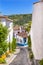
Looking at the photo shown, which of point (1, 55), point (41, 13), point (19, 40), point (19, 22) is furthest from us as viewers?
point (19, 22)

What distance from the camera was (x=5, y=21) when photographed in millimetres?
17094

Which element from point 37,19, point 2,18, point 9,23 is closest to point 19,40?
point 9,23

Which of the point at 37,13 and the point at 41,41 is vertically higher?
the point at 37,13

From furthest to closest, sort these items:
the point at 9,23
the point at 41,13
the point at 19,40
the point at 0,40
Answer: the point at 19,40, the point at 9,23, the point at 0,40, the point at 41,13

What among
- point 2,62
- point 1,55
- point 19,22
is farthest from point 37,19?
point 19,22

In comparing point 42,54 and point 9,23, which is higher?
point 9,23

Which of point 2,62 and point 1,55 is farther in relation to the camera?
point 1,55

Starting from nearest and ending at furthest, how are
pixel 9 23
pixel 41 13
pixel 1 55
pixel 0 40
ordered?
pixel 41 13 → pixel 0 40 → pixel 1 55 → pixel 9 23

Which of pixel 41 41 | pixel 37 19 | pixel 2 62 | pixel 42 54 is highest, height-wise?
pixel 37 19

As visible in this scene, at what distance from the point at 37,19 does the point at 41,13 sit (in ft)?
1.61

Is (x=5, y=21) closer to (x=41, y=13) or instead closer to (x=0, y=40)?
(x=0, y=40)

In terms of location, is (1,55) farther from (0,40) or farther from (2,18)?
(2,18)

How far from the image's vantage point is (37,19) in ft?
30.4

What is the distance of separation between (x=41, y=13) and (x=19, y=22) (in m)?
33.5
